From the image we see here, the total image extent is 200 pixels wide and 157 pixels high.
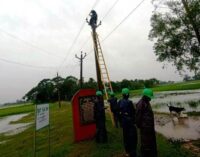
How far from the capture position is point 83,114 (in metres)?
10.5

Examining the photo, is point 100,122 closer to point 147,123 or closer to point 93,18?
point 147,123

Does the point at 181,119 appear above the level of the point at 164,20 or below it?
below

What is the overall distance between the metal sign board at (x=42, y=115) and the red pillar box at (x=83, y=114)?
2343mm

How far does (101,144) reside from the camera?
9250 mm

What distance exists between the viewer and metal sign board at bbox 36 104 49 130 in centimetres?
725

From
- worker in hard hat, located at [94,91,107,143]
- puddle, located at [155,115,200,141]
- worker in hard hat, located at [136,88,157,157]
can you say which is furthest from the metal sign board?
puddle, located at [155,115,200,141]

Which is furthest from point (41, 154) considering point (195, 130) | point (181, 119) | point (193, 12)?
point (193, 12)

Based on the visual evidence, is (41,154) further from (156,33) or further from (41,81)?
(41,81)

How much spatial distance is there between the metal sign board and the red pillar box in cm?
234

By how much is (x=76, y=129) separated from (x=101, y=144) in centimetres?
158

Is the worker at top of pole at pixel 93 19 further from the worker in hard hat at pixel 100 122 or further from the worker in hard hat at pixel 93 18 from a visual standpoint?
the worker in hard hat at pixel 100 122

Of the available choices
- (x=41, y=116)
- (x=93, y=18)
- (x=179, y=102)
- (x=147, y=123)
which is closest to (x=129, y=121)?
(x=147, y=123)

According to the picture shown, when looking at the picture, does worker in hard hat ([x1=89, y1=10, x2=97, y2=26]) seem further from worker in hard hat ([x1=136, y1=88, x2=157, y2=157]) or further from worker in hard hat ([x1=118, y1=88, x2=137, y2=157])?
worker in hard hat ([x1=136, y1=88, x2=157, y2=157])

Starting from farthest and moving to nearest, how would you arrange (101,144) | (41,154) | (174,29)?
(174,29)
(41,154)
(101,144)
